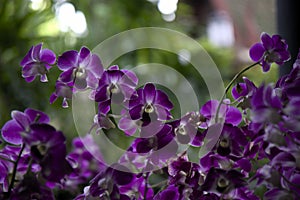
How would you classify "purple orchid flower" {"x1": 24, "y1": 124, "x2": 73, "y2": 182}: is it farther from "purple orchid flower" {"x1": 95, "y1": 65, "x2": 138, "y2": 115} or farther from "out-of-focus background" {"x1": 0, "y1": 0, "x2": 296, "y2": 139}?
"out-of-focus background" {"x1": 0, "y1": 0, "x2": 296, "y2": 139}

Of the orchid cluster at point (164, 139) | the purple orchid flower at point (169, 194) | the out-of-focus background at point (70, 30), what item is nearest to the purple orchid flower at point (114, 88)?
the orchid cluster at point (164, 139)

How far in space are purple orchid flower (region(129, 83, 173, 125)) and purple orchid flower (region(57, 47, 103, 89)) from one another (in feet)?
0.17

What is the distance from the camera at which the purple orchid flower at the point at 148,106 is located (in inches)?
16.7

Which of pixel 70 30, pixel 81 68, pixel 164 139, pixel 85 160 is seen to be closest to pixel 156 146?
pixel 164 139

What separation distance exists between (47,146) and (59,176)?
0.10ft

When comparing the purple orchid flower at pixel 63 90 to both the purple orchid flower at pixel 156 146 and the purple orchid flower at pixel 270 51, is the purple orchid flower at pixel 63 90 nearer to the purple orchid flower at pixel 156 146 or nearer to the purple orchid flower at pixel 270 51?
the purple orchid flower at pixel 156 146

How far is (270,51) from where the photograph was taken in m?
0.48

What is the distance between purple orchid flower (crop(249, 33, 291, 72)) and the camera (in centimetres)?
48

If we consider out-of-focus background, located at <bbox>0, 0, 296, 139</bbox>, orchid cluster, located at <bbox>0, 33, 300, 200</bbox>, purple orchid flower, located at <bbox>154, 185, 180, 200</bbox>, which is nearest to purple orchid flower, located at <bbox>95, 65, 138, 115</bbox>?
orchid cluster, located at <bbox>0, 33, 300, 200</bbox>

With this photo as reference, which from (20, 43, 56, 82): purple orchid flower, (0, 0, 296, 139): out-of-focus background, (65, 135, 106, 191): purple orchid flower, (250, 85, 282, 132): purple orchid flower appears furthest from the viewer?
(0, 0, 296, 139): out-of-focus background

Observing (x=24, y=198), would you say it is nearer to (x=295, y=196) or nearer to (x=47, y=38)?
(x=295, y=196)

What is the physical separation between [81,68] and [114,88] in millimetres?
46

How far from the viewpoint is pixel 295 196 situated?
0.37 m

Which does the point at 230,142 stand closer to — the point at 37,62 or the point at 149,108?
the point at 149,108
